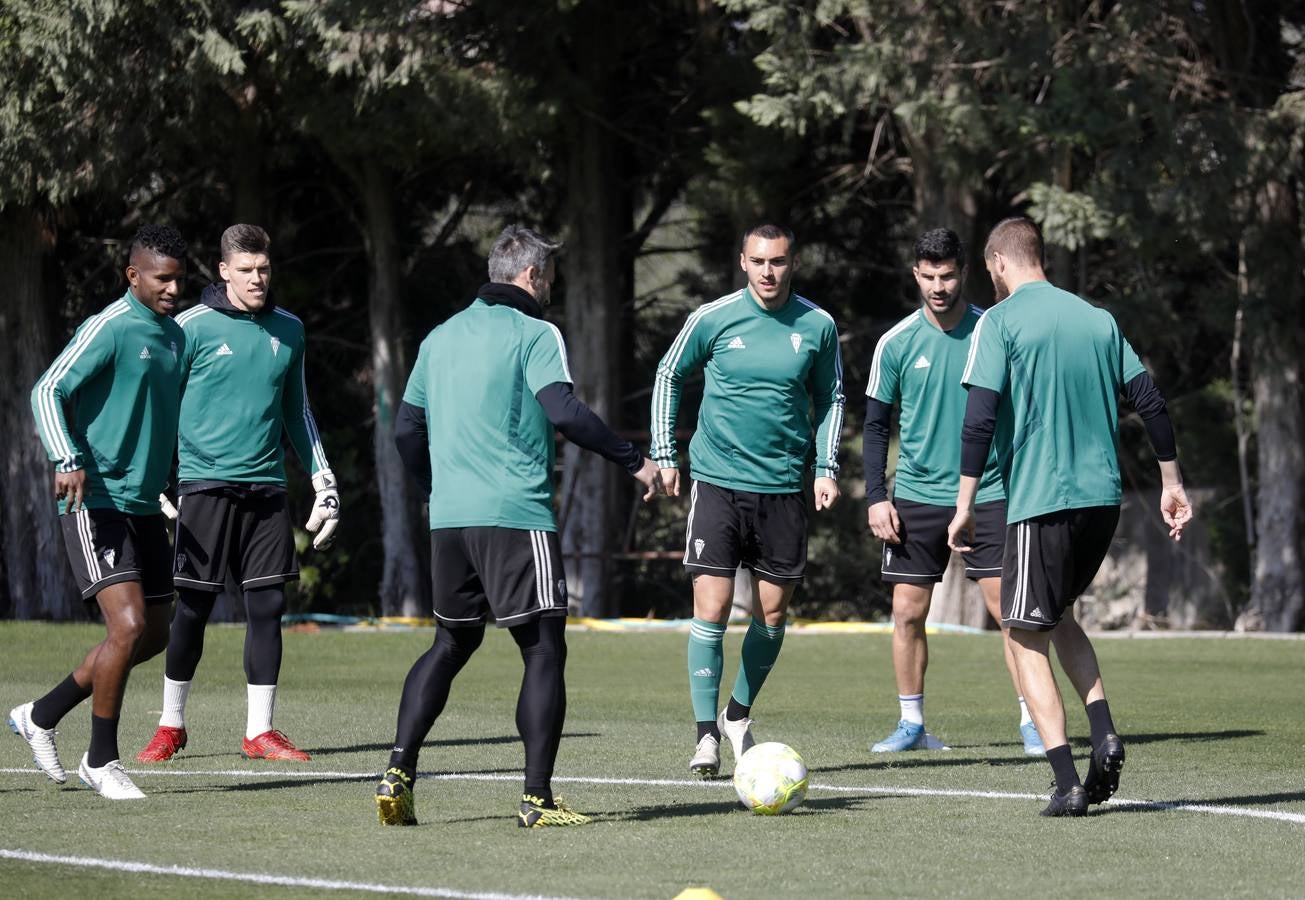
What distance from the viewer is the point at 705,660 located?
29.8ft

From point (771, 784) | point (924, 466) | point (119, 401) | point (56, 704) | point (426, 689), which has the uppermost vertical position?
point (119, 401)

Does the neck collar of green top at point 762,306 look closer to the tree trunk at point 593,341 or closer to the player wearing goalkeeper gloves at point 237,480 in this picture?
the player wearing goalkeeper gloves at point 237,480

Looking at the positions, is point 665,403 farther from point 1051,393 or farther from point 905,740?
point 1051,393

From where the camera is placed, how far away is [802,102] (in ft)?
59.5

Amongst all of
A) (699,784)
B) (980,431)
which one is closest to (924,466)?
(699,784)

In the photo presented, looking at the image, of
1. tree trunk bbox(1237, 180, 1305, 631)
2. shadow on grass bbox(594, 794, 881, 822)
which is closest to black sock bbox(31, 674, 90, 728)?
shadow on grass bbox(594, 794, 881, 822)

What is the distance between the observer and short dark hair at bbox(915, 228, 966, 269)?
939cm

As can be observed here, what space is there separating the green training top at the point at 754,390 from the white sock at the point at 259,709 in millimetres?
2130

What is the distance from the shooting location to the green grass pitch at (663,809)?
6.12m

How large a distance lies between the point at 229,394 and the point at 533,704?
300cm

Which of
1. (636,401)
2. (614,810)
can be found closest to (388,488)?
(636,401)

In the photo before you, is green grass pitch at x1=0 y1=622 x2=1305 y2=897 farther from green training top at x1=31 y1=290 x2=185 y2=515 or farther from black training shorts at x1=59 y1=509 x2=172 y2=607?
green training top at x1=31 y1=290 x2=185 y2=515

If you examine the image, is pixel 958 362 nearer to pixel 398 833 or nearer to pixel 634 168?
pixel 398 833

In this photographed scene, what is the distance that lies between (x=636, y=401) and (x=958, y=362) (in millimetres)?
15666
